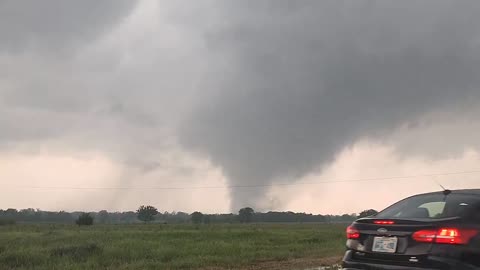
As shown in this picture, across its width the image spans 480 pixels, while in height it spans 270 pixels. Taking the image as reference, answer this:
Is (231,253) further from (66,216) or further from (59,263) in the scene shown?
(66,216)

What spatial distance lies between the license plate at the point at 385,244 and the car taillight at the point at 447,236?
1.01ft

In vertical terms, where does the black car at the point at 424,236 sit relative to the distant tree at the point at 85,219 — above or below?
below

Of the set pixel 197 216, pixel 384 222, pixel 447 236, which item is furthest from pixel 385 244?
pixel 197 216

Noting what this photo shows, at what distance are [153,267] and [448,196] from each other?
32.9ft

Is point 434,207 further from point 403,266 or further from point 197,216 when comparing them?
point 197,216

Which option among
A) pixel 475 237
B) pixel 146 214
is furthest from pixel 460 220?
pixel 146 214

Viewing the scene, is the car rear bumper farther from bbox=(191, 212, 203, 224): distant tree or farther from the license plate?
bbox=(191, 212, 203, 224): distant tree

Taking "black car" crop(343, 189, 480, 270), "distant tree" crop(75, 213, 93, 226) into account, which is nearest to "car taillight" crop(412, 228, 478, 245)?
"black car" crop(343, 189, 480, 270)

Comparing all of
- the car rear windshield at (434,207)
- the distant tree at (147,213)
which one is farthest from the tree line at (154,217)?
the car rear windshield at (434,207)

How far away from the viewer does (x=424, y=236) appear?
18.8 ft

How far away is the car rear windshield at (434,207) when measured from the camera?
597cm

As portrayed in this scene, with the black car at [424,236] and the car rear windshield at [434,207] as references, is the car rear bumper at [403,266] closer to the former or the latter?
the black car at [424,236]

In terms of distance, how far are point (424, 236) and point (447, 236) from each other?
9.4 inches

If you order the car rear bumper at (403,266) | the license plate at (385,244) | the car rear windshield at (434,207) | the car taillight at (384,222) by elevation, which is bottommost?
the car rear bumper at (403,266)
